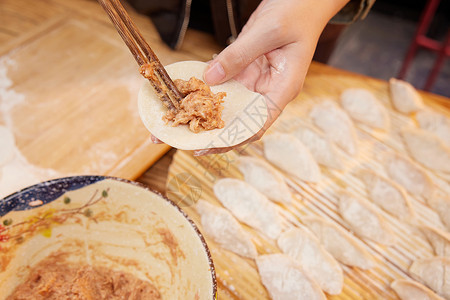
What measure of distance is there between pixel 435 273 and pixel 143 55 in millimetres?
1074

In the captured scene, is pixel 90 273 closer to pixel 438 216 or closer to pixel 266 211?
pixel 266 211

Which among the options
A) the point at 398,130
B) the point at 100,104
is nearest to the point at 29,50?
the point at 100,104

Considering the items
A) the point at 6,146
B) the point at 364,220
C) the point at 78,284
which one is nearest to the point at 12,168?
the point at 6,146

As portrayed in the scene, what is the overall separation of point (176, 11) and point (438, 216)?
4.81ft

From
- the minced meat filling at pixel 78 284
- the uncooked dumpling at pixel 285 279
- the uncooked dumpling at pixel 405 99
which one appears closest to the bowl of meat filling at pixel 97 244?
the minced meat filling at pixel 78 284

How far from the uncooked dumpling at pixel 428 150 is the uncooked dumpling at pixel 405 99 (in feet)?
0.47

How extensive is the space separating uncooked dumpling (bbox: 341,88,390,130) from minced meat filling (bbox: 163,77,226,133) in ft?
2.67

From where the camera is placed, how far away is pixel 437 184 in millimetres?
1302

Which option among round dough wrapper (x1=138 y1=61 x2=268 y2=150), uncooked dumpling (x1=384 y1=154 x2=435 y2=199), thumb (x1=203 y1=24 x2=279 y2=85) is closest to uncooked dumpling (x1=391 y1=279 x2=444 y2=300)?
uncooked dumpling (x1=384 y1=154 x2=435 y2=199)

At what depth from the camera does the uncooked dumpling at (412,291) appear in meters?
0.97

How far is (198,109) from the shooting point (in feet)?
2.83

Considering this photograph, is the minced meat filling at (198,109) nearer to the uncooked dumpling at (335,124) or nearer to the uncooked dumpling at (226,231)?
the uncooked dumpling at (226,231)

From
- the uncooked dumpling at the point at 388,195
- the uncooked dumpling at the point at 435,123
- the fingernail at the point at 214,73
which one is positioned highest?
the fingernail at the point at 214,73

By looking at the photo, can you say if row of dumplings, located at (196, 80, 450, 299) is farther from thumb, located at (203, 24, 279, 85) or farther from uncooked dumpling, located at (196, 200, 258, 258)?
thumb, located at (203, 24, 279, 85)
